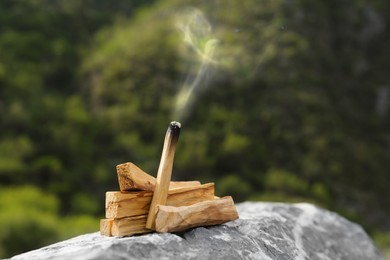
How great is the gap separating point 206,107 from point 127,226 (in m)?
42.0

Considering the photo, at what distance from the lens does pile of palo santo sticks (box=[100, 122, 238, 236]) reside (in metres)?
2.69

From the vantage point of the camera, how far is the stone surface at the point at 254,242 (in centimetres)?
247

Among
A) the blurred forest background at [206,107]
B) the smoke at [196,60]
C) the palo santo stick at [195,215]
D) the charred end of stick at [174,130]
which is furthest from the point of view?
the blurred forest background at [206,107]

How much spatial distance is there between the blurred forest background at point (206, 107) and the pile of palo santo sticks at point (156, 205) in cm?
2693

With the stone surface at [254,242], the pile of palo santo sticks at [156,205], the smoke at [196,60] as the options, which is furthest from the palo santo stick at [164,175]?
the smoke at [196,60]

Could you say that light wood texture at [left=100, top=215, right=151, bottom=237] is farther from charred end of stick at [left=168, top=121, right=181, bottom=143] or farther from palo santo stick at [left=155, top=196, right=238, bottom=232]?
charred end of stick at [left=168, top=121, right=181, bottom=143]

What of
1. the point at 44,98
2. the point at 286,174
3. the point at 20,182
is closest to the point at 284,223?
the point at 20,182

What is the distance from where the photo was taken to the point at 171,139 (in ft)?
9.36

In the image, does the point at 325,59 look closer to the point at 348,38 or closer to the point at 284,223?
the point at 348,38

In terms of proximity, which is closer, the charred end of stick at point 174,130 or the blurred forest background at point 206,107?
the charred end of stick at point 174,130

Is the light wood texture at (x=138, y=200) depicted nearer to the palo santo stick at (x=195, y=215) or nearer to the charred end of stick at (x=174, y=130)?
the palo santo stick at (x=195, y=215)

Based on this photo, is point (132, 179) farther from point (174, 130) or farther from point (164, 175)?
point (174, 130)

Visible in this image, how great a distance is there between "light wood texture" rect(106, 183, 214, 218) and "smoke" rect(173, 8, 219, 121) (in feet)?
2.04

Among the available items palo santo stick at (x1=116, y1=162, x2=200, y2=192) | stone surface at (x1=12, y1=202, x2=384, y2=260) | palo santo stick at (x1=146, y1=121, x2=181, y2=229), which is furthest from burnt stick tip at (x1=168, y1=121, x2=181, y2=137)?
stone surface at (x1=12, y1=202, x2=384, y2=260)
